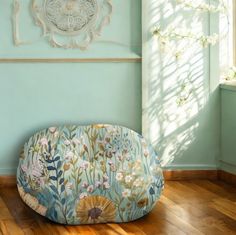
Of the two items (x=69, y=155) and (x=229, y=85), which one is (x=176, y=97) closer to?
(x=229, y=85)

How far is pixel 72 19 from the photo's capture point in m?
4.38

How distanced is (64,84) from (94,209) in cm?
123

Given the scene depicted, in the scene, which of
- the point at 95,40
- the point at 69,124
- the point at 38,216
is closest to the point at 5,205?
the point at 38,216

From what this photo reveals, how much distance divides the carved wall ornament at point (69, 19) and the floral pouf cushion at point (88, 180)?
92cm

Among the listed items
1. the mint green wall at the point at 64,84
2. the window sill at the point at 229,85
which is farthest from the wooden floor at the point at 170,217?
the window sill at the point at 229,85

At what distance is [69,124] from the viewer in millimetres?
Answer: 4465

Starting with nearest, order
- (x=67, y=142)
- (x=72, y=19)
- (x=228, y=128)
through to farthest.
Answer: (x=67, y=142) < (x=72, y=19) < (x=228, y=128)

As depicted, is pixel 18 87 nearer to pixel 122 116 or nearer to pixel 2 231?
pixel 122 116

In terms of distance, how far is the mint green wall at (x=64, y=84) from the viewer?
4410mm

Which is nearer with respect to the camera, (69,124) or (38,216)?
(38,216)

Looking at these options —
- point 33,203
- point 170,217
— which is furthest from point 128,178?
point 33,203

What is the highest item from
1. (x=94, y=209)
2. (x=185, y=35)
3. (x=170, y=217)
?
(x=185, y=35)

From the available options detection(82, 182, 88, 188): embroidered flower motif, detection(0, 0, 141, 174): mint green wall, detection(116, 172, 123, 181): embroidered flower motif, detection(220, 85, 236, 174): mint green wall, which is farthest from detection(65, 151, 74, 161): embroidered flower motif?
detection(220, 85, 236, 174): mint green wall

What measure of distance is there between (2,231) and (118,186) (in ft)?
2.55
